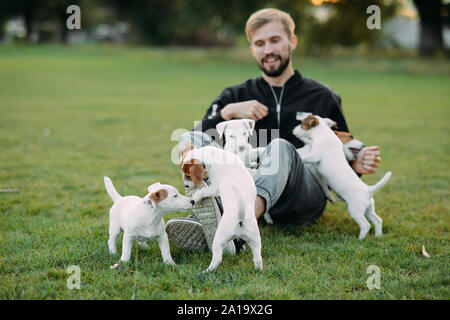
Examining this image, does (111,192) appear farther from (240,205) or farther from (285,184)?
(285,184)

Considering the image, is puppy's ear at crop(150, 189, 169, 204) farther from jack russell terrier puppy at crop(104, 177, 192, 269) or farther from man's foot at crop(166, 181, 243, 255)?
man's foot at crop(166, 181, 243, 255)

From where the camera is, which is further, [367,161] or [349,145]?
[349,145]

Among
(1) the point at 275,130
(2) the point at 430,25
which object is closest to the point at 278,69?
(1) the point at 275,130

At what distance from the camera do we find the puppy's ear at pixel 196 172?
9.63ft

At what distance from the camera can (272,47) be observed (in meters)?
4.44

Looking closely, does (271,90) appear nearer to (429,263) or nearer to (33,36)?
(429,263)

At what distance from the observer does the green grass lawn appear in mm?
2865

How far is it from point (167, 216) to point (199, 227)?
3.90 feet

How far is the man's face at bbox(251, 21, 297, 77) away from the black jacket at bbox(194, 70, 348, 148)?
0.20 meters

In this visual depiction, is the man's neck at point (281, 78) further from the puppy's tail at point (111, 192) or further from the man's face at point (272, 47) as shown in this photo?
the puppy's tail at point (111, 192)

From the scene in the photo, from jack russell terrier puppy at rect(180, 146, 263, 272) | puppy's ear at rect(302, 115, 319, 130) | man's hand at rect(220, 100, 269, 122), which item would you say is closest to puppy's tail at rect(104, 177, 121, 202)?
jack russell terrier puppy at rect(180, 146, 263, 272)

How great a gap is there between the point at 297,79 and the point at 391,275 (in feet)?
7.52

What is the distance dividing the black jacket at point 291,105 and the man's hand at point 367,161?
1.31 ft
